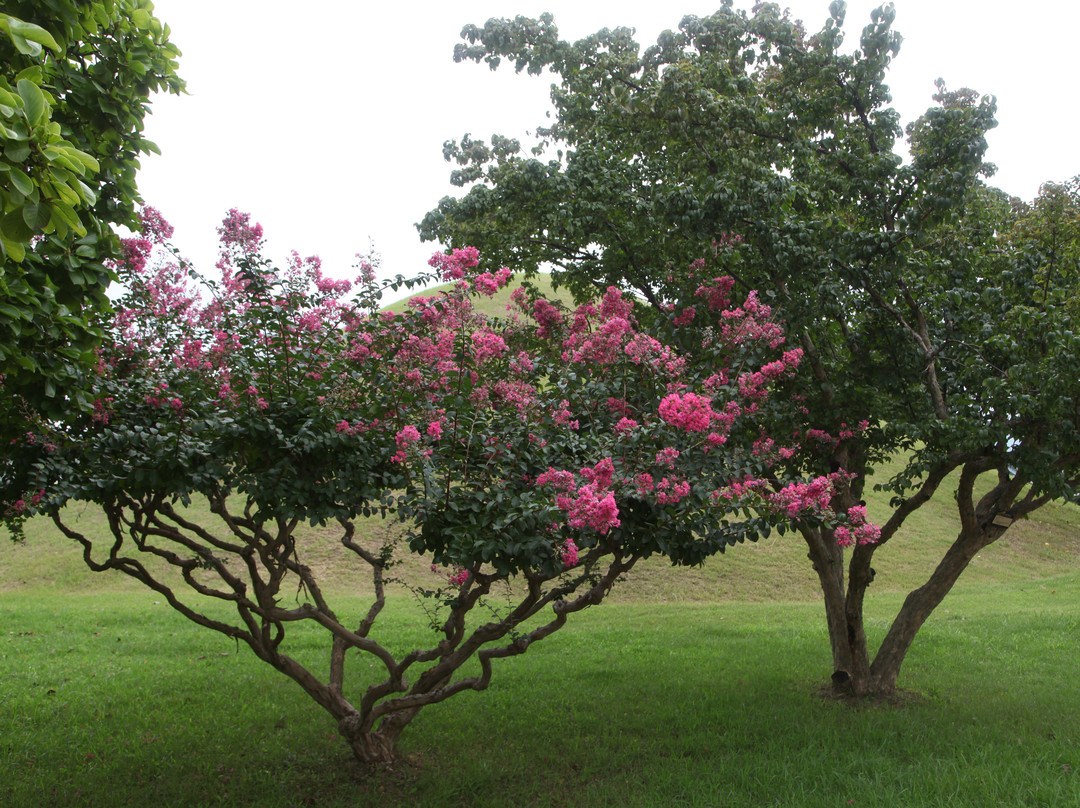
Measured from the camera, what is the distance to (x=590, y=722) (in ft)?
23.9

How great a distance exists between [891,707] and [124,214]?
312 inches

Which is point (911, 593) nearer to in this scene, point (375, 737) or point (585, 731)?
point (585, 731)

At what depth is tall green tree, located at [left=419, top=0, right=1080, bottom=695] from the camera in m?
6.26

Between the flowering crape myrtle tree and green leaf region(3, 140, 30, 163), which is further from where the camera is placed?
the flowering crape myrtle tree

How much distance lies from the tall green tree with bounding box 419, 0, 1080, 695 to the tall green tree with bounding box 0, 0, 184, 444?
3750 millimetres

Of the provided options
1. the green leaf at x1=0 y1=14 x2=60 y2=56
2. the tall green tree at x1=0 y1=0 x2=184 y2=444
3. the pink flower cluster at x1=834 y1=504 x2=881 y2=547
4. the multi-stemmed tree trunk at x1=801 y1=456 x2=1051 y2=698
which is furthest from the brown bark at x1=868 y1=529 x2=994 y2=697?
the green leaf at x1=0 y1=14 x2=60 y2=56

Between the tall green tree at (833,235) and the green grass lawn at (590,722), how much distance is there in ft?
5.08

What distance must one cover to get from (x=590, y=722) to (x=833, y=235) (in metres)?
5.11

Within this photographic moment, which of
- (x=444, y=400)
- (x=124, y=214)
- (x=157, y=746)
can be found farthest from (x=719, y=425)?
(x=157, y=746)

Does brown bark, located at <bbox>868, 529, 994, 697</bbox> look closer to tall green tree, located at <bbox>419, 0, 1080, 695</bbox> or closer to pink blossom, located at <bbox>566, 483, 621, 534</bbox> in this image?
tall green tree, located at <bbox>419, 0, 1080, 695</bbox>

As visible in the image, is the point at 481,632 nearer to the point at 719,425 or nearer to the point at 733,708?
the point at 719,425

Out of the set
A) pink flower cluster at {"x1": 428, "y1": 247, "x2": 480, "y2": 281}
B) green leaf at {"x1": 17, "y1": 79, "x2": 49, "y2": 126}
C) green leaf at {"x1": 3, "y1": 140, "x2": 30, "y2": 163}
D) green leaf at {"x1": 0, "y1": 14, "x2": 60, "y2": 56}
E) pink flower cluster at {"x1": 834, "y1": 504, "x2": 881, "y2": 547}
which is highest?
pink flower cluster at {"x1": 428, "y1": 247, "x2": 480, "y2": 281}

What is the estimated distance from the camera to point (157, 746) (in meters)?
6.60

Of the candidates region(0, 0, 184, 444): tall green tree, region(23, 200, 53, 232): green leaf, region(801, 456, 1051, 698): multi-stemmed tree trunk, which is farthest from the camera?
region(801, 456, 1051, 698): multi-stemmed tree trunk
